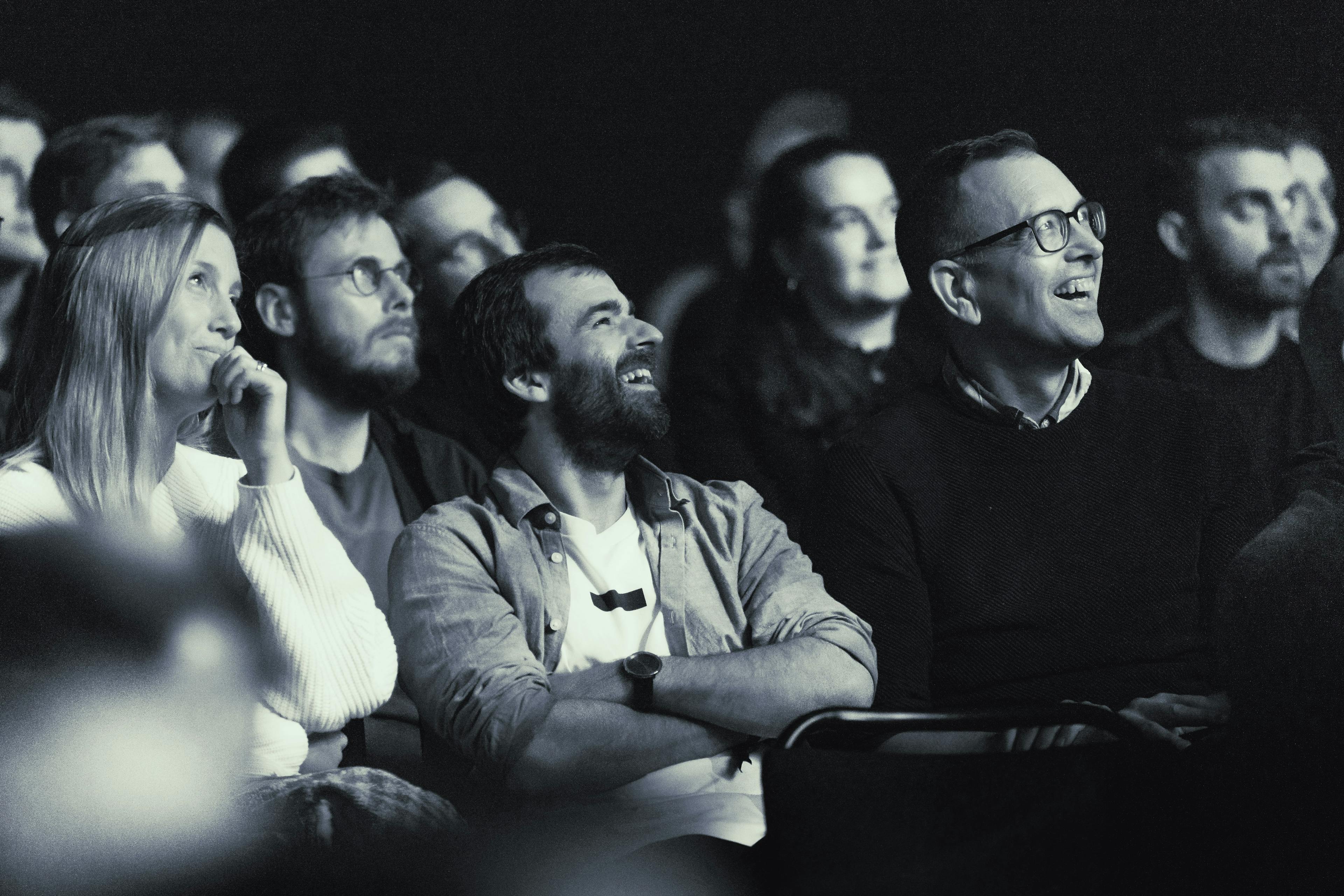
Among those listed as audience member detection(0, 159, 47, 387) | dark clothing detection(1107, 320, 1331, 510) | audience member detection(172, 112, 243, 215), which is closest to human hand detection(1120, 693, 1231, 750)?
dark clothing detection(1107, 320, 1331, 510)

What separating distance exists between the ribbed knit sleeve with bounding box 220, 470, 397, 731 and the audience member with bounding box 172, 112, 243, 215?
2.31 ft

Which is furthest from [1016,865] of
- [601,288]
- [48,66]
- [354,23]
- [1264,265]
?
[48,66]

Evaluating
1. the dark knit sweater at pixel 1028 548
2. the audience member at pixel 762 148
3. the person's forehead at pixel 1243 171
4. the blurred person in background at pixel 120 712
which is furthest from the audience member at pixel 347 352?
the person's forehead at pixel 1243 171

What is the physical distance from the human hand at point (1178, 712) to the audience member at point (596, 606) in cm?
55

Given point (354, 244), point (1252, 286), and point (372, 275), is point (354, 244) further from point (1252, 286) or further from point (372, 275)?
point (1252, 286)

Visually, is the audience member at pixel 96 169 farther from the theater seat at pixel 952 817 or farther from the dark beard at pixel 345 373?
the theater seat at pixel 952 817

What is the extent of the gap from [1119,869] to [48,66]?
2467 millimetres

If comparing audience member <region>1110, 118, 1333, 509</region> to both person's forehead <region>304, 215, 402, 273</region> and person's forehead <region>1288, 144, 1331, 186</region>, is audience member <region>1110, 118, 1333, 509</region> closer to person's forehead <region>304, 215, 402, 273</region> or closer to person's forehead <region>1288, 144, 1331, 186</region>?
person's forehead <region>1288, 144, 1331, 186</region>

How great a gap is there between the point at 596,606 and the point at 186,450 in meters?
0.81

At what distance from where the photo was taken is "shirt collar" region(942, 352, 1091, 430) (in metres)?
2.60

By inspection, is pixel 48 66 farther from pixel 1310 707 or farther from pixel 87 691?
pixel 1310 707

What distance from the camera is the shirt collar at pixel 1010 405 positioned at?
260cm

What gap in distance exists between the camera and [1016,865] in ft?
6.06

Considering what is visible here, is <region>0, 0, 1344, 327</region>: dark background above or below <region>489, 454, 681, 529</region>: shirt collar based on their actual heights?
above
